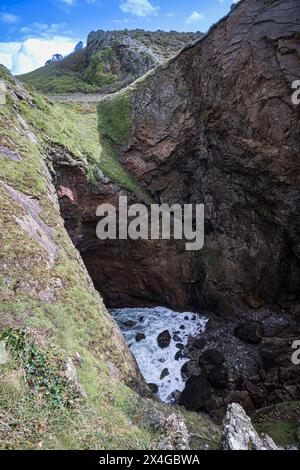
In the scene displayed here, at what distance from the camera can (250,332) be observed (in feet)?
60.0

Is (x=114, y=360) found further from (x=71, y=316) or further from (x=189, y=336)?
(x=189, y=336)

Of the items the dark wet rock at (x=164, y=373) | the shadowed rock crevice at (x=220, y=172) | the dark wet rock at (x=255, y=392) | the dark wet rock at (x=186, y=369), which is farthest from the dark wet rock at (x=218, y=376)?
A: the shadowed rock crevice at (x=220, y=172)

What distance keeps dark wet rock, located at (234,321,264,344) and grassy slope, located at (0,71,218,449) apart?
876 centimetres

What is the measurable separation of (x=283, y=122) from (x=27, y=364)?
17.4 m

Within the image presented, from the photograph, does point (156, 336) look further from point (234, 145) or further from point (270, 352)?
point (234, 145)

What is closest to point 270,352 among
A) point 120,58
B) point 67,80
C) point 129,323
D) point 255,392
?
point 255,392

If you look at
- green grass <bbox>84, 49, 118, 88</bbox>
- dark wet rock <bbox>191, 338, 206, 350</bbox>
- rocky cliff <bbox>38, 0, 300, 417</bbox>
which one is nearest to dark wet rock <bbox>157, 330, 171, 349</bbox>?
dark wet rock <bbox>191, 338, 206, 350</bbox>

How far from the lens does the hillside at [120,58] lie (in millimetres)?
42156

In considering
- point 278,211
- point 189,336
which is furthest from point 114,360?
point 278,211

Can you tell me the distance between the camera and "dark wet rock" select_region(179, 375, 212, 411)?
1435cm

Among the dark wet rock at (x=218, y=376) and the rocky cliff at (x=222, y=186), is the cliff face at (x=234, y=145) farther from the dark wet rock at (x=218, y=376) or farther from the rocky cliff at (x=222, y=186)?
the dark wet rock at (x=218, y=376)

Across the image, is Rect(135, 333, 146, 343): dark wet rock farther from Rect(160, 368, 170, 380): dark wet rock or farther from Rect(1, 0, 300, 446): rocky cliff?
Rect(1, 0, 300, 446): rocky cliff

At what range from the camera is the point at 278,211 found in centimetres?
1945

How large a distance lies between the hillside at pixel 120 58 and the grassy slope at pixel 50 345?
101ft
